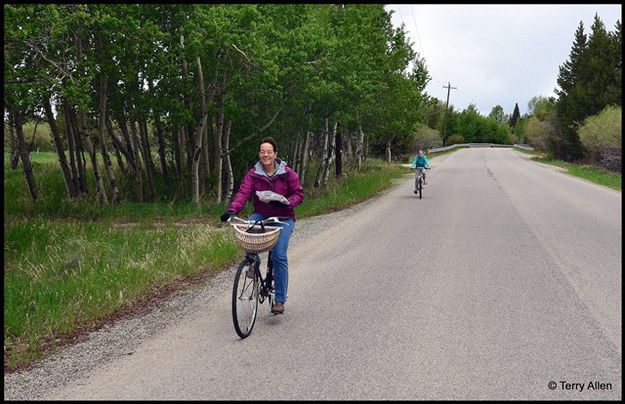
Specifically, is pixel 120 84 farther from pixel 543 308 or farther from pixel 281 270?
pixel 543 308

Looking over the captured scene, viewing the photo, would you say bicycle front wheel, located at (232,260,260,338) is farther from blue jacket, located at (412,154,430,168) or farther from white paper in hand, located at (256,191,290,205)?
blue jacket, located at (412,154,430,168)

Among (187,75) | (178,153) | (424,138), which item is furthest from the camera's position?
(424,138)

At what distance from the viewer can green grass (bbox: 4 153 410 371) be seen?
5.75m

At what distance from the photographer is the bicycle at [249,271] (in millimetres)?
5406

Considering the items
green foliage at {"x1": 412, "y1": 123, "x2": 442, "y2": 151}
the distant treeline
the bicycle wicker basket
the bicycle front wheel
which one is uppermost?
the distant treeline

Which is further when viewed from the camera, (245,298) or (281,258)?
(281,258)

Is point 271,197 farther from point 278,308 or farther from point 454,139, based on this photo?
point 454,139

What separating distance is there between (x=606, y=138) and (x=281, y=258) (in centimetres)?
3349

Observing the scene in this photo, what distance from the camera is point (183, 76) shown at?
55.1 ft

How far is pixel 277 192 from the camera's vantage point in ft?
19.9

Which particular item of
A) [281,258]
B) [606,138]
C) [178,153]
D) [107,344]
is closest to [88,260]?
[107,344]

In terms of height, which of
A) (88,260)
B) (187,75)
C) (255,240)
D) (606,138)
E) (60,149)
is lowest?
(88,260)

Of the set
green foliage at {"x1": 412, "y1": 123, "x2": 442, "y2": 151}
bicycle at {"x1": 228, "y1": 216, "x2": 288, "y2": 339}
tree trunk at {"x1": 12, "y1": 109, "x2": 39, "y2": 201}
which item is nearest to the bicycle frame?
bicycle at {"x1": 228, "y1": 216, "x2": 288, "y2": 339}

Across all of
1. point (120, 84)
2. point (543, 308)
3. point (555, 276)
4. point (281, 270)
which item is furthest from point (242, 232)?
point (120, 84)
